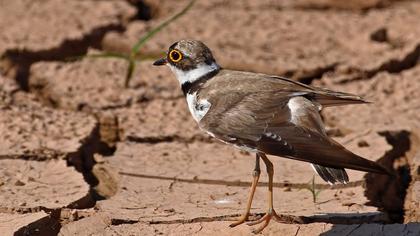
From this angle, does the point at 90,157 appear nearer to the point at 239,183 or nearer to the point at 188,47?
the point at 239,183

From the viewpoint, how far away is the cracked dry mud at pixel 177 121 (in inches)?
162

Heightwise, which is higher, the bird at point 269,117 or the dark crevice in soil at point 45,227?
the bird at point 269,117

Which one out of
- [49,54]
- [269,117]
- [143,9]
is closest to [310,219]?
[269,117]

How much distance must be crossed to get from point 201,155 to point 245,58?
1389 mm

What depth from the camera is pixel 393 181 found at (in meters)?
4.72

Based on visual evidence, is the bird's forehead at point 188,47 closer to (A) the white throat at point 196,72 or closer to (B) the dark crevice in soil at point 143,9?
(A) the white throat at point 196,72

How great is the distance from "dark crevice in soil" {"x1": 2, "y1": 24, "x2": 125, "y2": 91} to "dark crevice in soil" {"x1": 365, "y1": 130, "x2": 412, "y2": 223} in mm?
2143

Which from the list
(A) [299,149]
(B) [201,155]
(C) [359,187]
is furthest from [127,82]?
(A) [299,149]

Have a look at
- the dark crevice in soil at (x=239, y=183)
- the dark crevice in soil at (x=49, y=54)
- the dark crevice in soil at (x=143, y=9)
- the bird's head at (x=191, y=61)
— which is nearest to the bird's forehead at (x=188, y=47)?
the bird's head at (x=191, y=61)

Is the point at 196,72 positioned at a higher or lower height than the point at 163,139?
higher

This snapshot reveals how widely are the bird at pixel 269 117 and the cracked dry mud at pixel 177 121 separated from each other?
440 millimetres

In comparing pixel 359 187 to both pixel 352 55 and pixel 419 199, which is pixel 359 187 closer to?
pixel 419 199

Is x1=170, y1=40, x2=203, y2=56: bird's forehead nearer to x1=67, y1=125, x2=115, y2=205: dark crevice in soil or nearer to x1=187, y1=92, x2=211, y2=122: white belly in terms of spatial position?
x1=187, y1=92, x2=211, y2=122: white belly

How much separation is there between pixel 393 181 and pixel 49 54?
8.44 feet
